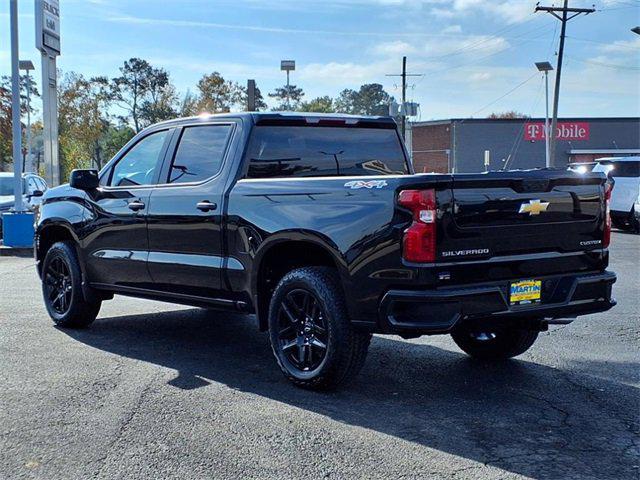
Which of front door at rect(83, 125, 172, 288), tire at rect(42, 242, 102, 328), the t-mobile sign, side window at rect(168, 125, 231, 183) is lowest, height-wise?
tire at rect(42, 242, 102, 328)

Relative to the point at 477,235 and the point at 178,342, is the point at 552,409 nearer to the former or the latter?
the point at 477,235

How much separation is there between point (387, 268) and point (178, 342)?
3.03m

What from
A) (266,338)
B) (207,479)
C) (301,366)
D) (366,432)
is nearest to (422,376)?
(301,366)

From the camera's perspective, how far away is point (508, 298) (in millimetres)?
4988

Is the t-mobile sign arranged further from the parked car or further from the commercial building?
the parked car

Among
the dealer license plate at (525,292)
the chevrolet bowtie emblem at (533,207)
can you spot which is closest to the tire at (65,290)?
the dealer license plate at (525,292)

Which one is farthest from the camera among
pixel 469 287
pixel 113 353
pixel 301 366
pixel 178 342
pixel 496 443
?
pixel 178 342

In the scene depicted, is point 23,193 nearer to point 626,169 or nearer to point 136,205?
point 136,205

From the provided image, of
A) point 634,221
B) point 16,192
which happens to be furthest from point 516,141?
point 16,192

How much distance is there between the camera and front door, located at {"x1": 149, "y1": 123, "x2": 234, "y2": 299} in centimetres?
615

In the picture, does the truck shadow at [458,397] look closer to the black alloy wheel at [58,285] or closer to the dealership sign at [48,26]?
the black alloy wheel at [58,285]

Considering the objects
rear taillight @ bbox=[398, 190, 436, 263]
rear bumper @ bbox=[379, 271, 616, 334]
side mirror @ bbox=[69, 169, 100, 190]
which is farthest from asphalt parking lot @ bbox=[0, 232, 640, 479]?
side mirror @ bbox=[69, 169, 100, 190]

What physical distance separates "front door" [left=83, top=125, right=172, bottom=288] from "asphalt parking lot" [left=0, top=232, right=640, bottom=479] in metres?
0.67

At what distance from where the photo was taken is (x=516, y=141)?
2260 inches
